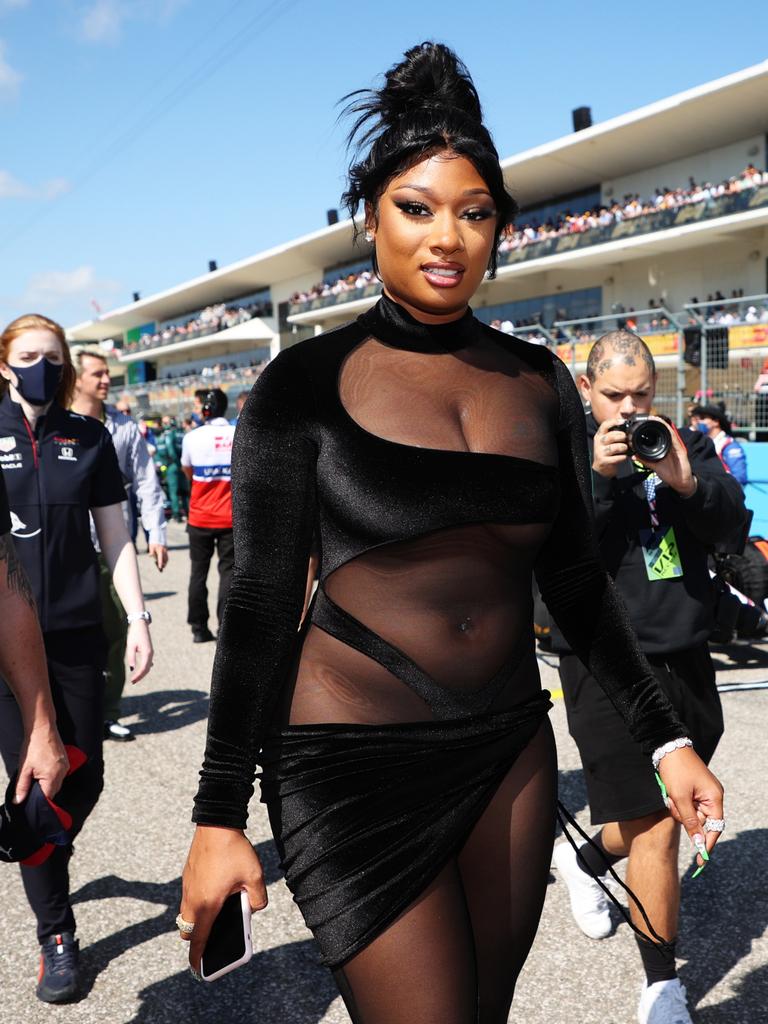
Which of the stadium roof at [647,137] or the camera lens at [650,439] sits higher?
the stadium roof at [647,137]

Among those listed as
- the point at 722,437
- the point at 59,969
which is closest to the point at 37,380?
the point at 59,969

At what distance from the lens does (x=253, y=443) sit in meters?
1.66

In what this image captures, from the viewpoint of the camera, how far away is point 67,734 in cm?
335

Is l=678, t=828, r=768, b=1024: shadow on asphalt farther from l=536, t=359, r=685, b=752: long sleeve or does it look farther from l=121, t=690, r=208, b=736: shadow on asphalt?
l=121, t=690, r=208, b=736: shadow on asphalt

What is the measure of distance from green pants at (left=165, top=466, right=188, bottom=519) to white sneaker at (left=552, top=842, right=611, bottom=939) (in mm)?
16209

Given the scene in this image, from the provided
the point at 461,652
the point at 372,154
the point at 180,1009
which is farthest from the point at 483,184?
the point at 180,1009

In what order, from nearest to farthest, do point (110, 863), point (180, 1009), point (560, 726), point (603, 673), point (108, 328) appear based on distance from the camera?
point (603, 673)
point (180, 1009)
point (110, 863)
point (560, 726)
point (108, 328)

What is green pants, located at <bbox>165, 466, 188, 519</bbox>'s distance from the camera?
19.1 m

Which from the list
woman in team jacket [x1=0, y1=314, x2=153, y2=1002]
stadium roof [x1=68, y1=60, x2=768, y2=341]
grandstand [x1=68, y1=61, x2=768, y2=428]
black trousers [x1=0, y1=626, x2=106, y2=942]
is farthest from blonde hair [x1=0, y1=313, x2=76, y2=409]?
stadium roof [x1=68, y1=60, x2=768, y2=341]

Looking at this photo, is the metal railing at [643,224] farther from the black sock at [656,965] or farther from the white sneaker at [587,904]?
the black sock at [656,965]

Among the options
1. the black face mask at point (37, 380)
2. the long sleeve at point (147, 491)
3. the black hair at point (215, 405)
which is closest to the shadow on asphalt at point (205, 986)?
the black face mask at point (37, 380)

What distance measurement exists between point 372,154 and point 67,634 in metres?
2.25

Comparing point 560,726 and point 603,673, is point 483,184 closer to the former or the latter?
point 603,673

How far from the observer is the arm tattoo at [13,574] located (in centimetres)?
232
